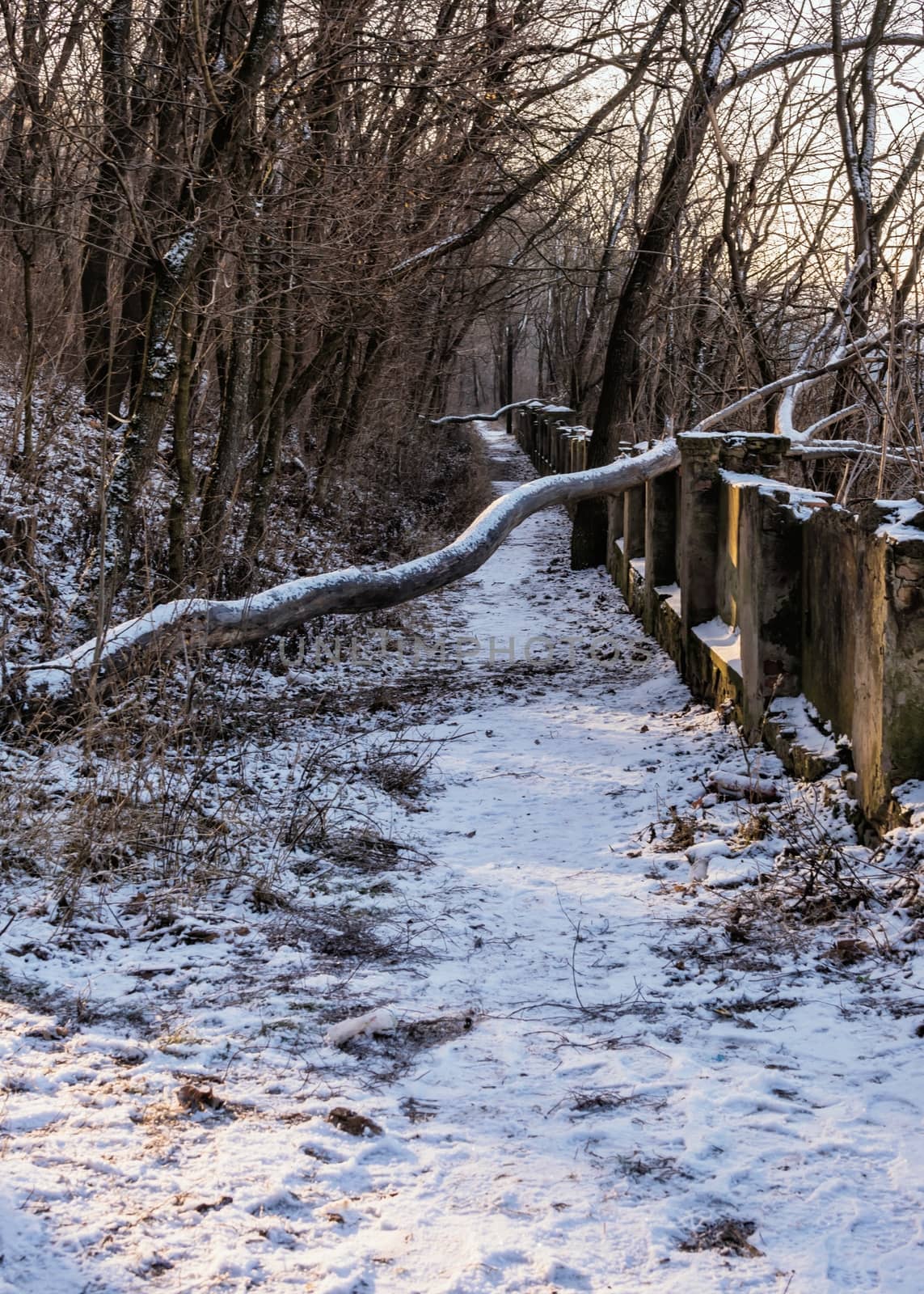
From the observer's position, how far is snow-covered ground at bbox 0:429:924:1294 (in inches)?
96.1

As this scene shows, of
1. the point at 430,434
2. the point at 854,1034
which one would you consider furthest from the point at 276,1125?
the point at 430,434

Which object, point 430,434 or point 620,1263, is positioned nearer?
point 620,1263

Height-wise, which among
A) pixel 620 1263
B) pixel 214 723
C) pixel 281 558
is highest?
pixel 281 558

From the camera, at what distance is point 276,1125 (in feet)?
9.59

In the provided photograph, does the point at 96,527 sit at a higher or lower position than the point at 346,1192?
higher

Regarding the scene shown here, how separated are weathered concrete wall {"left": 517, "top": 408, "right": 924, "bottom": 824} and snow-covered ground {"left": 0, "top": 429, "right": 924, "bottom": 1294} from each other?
396 mm

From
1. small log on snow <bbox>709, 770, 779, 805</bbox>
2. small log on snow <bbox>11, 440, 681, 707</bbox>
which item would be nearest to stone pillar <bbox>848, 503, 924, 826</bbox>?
small log on snow <bbox>709, 770, 779, 805</bbox>

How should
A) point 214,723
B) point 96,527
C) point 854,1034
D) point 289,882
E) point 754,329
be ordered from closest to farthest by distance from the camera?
point 854,1034, point 289,882, point 214,723, point 96,527, point 754,329

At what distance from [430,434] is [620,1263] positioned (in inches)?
999

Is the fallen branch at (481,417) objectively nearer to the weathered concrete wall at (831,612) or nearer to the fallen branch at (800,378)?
the fallen branch at (800,378)

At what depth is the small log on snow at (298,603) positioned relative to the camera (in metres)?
6.09

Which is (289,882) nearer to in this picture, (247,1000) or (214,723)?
(247,1000)

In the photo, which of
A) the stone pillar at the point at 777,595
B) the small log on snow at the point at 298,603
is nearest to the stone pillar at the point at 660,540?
the small log on snow at the point at 298,603

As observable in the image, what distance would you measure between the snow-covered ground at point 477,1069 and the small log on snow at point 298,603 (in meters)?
1.37
